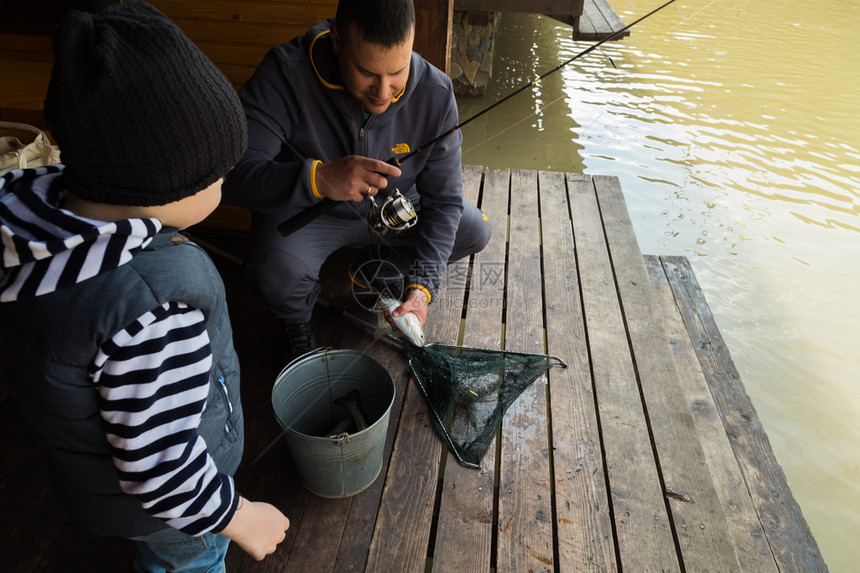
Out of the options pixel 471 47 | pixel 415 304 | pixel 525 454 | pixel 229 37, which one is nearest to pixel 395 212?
pixel 415 304

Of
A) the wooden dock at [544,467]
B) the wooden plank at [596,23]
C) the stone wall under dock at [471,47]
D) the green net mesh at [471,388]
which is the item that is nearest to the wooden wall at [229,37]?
the wooden dock at [544,467]

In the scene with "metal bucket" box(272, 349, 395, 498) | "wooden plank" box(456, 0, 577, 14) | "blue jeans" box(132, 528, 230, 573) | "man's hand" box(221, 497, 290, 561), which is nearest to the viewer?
"man's hand" box(221, 497, 290, 561)

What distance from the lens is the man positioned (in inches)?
68.5

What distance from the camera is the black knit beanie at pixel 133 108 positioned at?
2.36ft

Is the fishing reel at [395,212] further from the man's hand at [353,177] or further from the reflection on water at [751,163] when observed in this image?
the reflection on water at [751,163]

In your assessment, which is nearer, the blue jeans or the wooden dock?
the blue jeans

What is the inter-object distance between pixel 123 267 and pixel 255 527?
1.73 ft

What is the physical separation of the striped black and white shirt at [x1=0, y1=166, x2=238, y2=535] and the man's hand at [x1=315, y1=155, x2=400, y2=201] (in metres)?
0.86

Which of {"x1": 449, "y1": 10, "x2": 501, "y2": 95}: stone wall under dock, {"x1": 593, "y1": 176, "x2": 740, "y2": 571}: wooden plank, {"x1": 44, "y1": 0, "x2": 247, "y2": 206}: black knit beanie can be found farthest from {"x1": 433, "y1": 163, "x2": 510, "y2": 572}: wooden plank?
{"x1": 449, "y1": 10, "x2": 501, "y2": 95}: stone wall under dock

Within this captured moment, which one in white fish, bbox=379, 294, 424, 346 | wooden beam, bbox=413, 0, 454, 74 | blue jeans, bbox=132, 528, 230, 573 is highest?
wooden beam, bbox=413, 0, 454, 74

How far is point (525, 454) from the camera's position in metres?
1.80

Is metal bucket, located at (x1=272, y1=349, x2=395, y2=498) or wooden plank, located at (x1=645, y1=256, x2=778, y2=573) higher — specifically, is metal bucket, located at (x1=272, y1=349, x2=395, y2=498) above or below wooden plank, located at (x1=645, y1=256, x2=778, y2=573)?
above

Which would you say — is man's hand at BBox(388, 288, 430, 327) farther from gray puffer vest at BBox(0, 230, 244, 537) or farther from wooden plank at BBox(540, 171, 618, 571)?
gray puffer vest at BBox(0, 230, 244, 537)

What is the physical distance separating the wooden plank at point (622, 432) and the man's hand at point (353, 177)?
1097 millimetres
